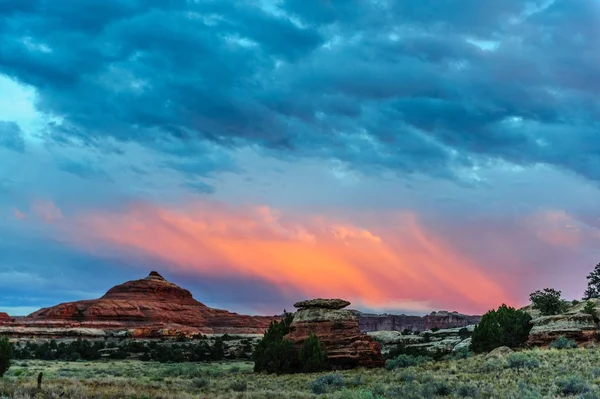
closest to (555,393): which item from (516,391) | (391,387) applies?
(516,391)

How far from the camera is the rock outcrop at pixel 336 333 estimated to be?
41.9 metres

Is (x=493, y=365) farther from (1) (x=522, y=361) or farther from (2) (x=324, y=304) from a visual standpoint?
(2) (x=324, y=304)

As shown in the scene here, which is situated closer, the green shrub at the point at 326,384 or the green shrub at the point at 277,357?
the green shrub at the point at 326,384

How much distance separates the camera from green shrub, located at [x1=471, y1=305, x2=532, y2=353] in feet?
138

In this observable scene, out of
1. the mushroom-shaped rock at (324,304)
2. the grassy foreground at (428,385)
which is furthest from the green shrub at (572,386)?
the mushroom-shaped rock at (324,304)

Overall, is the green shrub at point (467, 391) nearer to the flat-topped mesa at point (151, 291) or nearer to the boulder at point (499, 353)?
the boulder at point (499, 353)

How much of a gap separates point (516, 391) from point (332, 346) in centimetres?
2131

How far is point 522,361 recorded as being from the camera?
99.0 feet

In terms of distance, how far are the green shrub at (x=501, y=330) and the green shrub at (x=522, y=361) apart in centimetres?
1050

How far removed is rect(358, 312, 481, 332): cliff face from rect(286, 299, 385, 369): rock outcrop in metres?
128

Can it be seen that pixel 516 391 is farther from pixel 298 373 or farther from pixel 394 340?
pixel 394 340

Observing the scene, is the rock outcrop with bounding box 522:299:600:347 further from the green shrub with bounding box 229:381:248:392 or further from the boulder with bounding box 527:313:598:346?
the green shrub with bounding box 229:381:248:392

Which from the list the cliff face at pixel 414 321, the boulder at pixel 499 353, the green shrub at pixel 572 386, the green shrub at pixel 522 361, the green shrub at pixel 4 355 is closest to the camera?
the green shrub at pixel 572 386

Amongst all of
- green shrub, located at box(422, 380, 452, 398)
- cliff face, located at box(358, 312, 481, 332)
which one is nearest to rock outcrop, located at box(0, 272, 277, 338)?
cliff face, located at box(358, 312, 481, 332)
